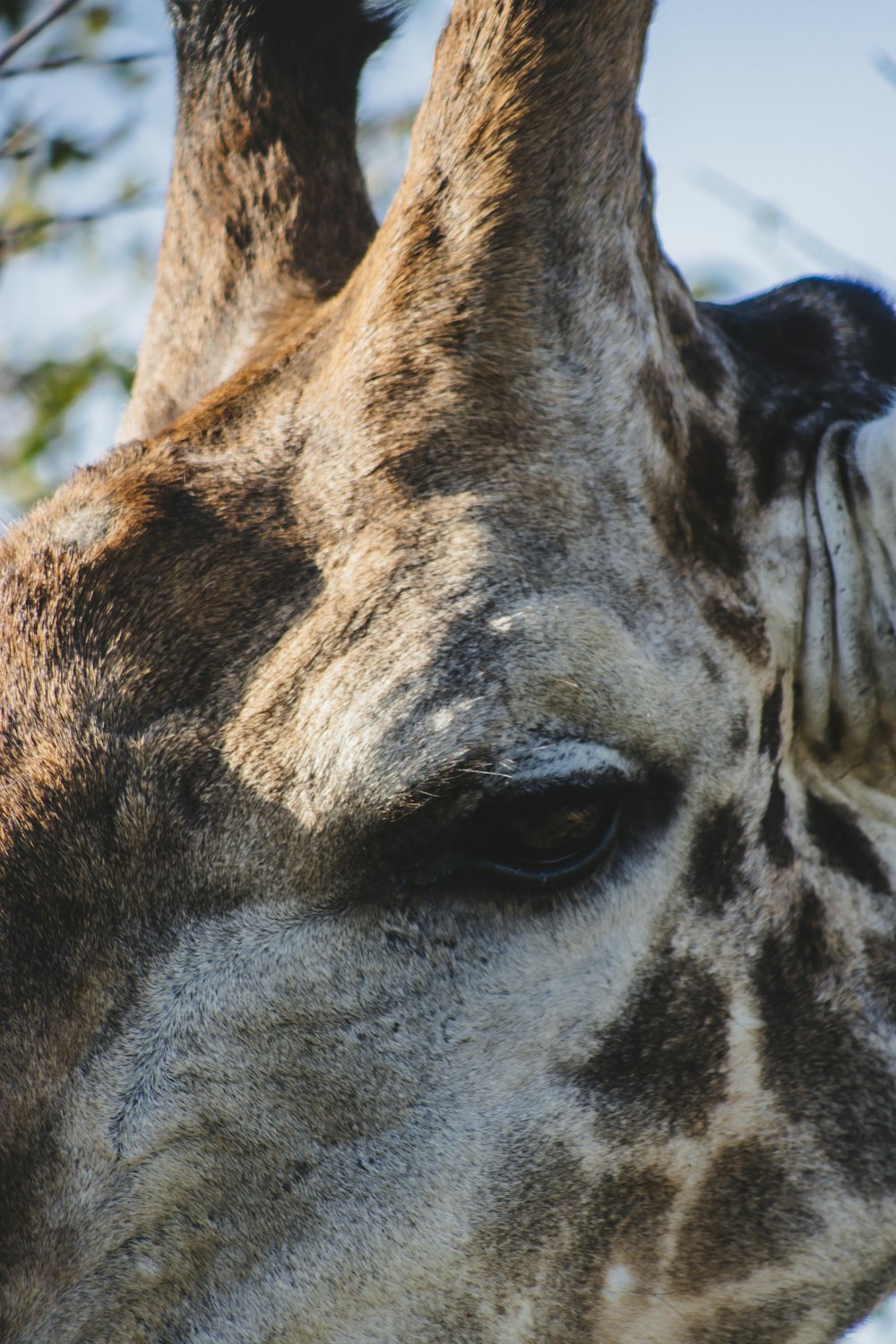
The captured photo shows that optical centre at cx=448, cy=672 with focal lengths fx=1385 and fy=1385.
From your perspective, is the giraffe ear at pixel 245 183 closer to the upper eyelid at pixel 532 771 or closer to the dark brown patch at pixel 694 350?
the dark brown patch at pixel 694 350

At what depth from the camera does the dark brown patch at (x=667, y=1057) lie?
8.05 feet

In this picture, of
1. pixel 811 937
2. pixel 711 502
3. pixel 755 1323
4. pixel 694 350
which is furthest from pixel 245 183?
pixel 755 1323

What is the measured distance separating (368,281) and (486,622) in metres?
0.79

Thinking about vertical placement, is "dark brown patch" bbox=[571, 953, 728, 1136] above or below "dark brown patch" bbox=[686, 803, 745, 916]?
below

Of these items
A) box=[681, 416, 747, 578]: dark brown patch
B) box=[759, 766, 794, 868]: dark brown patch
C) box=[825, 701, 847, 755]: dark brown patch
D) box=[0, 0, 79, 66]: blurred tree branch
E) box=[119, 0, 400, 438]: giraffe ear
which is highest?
box=[0, 0, 79, 66]: blurred tree branch

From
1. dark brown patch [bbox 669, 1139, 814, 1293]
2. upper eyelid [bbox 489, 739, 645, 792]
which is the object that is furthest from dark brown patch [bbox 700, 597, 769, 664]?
dark brown patch [bbox 669, 1139, 814, 1293]

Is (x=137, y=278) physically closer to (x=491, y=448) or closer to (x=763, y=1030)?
(x=491, y=448)

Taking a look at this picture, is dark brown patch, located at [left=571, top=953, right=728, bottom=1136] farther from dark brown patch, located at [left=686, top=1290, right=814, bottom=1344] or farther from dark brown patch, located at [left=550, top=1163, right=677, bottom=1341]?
dark brown patch, located at [left=686, top=1290, right=814, bottom=1344]

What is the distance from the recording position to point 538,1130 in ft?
7.93

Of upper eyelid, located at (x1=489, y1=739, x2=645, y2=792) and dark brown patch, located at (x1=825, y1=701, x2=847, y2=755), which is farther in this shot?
dark brown patch, located at (x1=825, y1=701, x2=847, y2=755)

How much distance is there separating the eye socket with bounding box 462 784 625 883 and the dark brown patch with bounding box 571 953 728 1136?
0.89 feet

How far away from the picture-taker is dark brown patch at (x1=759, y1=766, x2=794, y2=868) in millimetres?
2633

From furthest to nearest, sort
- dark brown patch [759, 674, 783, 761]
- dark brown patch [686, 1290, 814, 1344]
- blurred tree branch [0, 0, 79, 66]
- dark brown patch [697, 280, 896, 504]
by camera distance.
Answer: blurred tree branch [0, 0, 79, 66] < dark brown patch [697, 280, 896, 504] < dark brown patch [759, 674, 783, 761] < dark brown patch [686, 1290, 814, 1344]

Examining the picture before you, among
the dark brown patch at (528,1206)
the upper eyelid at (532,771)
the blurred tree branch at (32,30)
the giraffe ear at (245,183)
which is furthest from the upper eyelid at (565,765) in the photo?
the blurred tree branch at (32,30)
